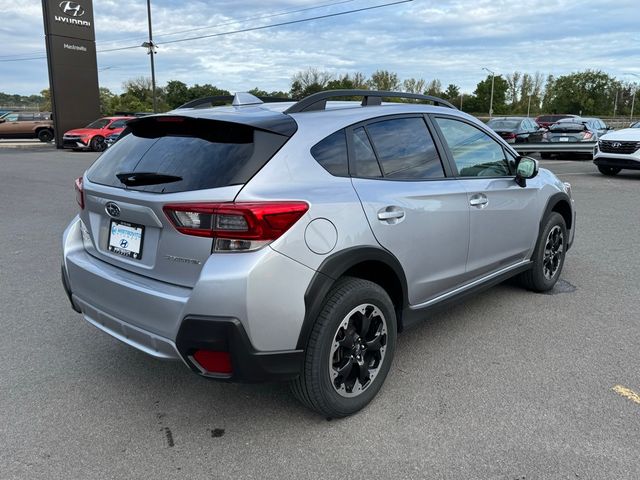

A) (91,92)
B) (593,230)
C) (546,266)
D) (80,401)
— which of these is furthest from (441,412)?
(91,92)

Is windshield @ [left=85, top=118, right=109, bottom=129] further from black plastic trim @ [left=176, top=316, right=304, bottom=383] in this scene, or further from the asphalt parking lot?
black plastic trim @ [left=176, top=316, right=304, bottom=383]

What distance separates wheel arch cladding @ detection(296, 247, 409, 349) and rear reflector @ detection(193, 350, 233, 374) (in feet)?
1.15

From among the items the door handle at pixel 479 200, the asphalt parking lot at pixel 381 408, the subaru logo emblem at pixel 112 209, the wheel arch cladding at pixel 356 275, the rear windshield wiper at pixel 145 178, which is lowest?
the asphalt parking lot at pixel 381 408

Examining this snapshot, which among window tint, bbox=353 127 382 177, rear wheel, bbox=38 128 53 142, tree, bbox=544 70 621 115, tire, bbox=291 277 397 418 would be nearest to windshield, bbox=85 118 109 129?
rear wheel, bbox=38 128 53 142

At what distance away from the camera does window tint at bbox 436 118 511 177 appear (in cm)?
377

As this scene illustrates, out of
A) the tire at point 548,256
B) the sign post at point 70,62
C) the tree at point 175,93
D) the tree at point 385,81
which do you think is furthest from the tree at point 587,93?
the tire at point 548,256

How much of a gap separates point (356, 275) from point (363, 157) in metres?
0.67

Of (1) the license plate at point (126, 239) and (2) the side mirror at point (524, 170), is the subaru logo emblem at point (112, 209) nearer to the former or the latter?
(1) the license plate at point (126, 239)

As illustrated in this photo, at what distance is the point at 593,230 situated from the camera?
761 centimetres

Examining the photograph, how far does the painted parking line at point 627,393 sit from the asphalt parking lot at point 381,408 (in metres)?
0.01

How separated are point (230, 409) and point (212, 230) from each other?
1180 mm

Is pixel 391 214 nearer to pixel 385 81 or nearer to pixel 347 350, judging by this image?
pixel 347 350

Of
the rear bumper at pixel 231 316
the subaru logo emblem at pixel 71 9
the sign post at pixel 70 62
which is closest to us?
the rear bumper at pixel 231 316

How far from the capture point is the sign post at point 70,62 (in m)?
25.3
